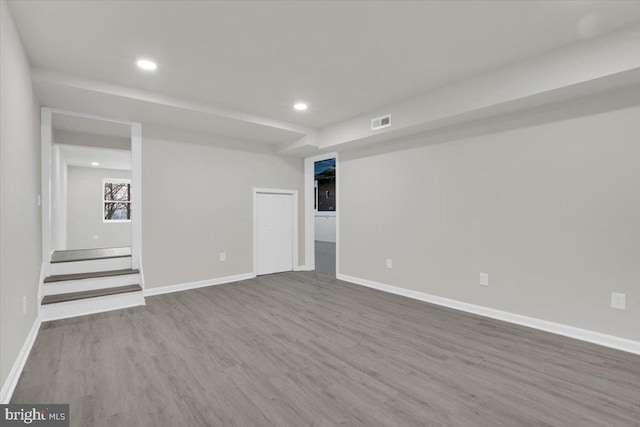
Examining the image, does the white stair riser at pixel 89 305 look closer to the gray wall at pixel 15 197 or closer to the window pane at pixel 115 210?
the gray wall at pixel 15 197

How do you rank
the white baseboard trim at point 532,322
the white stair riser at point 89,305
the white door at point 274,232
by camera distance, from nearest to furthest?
the white baseboard trim at point 532,322 → the white stair riser at point 89,305 → the white door at point 274,232

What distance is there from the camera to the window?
6598 millimetres

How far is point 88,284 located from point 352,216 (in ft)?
13.1

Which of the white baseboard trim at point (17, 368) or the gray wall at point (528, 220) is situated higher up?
the gray wall at point (528, 220)

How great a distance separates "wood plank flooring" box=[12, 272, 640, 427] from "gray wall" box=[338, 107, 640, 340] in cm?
42

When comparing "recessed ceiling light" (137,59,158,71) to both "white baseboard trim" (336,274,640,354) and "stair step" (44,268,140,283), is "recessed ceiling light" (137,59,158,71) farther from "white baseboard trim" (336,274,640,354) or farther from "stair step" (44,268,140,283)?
"white baseboard trim" (336,274,640,354)

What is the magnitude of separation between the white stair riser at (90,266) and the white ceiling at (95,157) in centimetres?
194

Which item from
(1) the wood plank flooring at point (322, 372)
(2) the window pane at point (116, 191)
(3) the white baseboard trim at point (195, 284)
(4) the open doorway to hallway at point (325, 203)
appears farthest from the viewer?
(4) the open doorway to hallway at point (325, 203)

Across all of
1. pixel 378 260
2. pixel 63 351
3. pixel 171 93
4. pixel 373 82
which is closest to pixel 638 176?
pixel 373 82

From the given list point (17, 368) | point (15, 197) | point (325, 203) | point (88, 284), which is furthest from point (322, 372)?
point (325, 203)

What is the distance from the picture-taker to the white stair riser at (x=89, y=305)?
11.6 feet

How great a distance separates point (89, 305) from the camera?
3.76 m

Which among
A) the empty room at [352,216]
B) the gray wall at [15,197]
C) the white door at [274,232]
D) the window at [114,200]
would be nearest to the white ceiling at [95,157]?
the empty room at [352,216]

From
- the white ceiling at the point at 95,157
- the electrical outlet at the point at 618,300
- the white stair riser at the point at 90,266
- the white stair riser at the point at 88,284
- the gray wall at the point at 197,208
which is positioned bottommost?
the white stair riser at the point at 88,284
